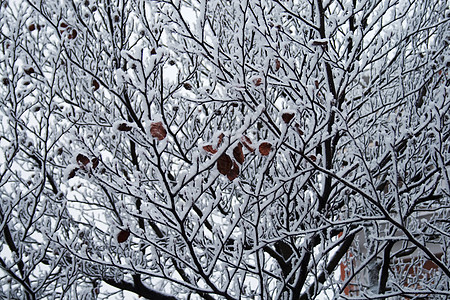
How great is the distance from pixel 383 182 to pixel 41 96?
3.70 m

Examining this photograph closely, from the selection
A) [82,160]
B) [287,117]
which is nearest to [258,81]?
[287,117]

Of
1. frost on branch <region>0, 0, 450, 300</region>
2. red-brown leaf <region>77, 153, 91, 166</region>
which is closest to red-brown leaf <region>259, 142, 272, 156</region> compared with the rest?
frost on branch <region>0, 0, 450, 300</region>

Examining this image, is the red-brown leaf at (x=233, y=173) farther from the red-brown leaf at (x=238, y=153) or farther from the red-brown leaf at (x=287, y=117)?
the red-brown leaf at (x=287, y=117)

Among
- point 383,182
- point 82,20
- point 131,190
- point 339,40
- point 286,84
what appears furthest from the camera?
point 339,40

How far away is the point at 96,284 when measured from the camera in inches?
143

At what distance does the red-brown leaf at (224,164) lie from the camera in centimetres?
158

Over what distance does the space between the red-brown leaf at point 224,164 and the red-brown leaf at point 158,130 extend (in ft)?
0.89

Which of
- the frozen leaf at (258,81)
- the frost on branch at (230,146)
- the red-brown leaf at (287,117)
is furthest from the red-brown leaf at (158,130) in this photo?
the frozen leaf at (258,81)

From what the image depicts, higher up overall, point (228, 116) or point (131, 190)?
point (228, 116)

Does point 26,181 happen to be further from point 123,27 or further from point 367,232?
point 367,232

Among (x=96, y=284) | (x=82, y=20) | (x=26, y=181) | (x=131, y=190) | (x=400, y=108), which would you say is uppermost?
(x=400, y=108)

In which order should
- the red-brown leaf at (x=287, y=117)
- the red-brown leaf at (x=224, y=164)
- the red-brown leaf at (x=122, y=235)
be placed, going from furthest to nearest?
the red-brown leaf at (x=122, y=235), the red-brown leaf at (x=287, y=117), the red-brown leaf at (x=224, y=164)

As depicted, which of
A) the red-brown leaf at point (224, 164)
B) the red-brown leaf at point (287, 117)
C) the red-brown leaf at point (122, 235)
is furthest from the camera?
the red-brown leaf at point (122, 235)

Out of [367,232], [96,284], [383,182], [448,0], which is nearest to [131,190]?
[96,284]
